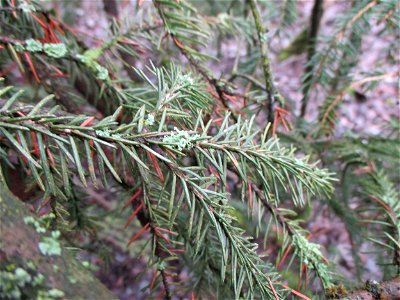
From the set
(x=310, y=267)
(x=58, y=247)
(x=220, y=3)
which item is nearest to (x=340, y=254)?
(x=220, y=3)

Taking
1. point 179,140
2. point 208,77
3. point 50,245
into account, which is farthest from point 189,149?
point 208,77

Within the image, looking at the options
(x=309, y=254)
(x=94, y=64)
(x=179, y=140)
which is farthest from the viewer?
(x=94, y=64)

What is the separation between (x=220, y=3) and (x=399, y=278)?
1.92 meters

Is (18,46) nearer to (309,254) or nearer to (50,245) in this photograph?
(50,245)

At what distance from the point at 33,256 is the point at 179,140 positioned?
0.90ft

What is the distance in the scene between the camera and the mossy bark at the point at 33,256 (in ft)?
1.59

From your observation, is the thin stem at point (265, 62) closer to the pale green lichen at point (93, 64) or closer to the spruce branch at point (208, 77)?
the spruce branch at point (208, 77)

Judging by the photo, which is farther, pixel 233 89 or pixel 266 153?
pixel 233 89

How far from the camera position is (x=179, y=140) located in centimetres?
63

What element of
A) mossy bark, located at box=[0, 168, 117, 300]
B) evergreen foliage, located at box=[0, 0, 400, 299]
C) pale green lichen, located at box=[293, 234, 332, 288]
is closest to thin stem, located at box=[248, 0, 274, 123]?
evergreen foliage, located at box=[0, 0, 400, 299]

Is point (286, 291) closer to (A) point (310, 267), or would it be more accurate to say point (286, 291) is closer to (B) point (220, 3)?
(A) point (310, 267)

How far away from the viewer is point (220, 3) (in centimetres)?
227

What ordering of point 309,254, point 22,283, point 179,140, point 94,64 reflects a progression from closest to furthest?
point 22,283 → point 179,140 → point 309,254 → point 94,64

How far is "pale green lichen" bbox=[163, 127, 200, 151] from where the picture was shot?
24.6 inches
